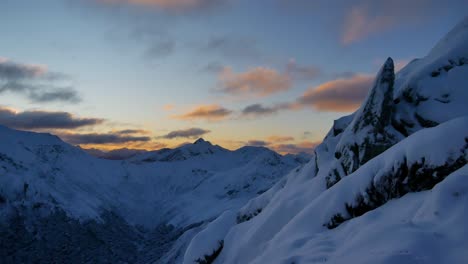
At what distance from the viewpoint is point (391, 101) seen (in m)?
27.1

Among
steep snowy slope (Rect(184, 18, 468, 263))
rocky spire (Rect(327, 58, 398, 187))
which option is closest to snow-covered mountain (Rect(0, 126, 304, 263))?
steep snowy slope (Rect(184, 18, 468, 263))

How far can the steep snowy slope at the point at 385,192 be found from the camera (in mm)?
12188

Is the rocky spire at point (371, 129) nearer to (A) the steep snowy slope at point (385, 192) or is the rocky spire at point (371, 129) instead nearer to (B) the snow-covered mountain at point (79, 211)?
(A) the steep snowy slope at point (385, 192)

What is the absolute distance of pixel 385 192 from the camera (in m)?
17.5

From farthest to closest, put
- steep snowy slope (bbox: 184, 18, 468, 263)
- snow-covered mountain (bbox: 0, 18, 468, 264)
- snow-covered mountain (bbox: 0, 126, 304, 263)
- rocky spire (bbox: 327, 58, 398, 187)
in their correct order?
snow-covered mountain (bbox: 0, 126, 304, 263)
rocky spire (bbox: 327, 58, 398, 187)
snow-covered mountain (bbox: 0, 18, 468, 264)
steep snowy slope (bbox: 184, 18, 468, 263)

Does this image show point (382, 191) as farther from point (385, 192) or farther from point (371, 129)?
point (371, 129)

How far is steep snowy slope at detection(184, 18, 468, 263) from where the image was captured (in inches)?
480

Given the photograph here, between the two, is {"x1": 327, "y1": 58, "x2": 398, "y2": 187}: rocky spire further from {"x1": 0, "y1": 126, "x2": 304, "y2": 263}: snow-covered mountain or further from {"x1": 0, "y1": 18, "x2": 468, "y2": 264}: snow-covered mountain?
{"x1": 0, "y1": 126, "x2": 304, "y2": 263}: snow-covered mountain

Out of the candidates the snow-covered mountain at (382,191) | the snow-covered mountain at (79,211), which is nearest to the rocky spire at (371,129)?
the snow-covered mountain at (382,191)

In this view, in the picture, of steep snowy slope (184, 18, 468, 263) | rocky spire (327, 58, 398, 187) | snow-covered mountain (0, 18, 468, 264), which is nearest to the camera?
steep snowy slope (184, 18, 468, 263)

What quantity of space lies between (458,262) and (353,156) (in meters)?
16.1

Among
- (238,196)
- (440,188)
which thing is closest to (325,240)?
(440,188)

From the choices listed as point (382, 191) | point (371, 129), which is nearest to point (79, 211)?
point (371, 129)

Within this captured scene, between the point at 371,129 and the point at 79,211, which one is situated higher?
the point at 371,129
